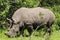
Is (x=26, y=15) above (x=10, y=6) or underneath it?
above

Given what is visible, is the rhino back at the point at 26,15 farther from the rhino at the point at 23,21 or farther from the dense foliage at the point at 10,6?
the dense foliage at the point at 10,6

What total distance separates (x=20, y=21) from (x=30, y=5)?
4.13 m

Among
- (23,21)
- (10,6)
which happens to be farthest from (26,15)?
(10,6)

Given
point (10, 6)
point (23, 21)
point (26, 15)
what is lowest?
point (10, 6)

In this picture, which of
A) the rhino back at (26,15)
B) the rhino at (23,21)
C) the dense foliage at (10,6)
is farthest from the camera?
the dense foliage at (10,6)

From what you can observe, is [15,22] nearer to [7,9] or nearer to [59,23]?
[7,9]

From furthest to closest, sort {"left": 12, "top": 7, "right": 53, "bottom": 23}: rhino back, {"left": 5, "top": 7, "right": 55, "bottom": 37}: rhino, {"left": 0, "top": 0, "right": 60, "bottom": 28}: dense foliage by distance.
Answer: {"left": 0, "top": 0, "right": 60, "bottom": 28}: dense foliage
{"left": 12, "top": 7, "right": 53, "bottom": 23}: rhino back
{"left": 5, "top": 7, "right": 55, "bottom": 37}: rhino

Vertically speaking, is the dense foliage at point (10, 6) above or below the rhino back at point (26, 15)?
below

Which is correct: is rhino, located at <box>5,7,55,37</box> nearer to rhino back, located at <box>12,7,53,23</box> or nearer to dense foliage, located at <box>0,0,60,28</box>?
rhino back, located at <box>12,7,53,23</box>

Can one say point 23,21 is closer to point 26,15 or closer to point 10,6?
point 26,15

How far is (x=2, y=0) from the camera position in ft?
53.0

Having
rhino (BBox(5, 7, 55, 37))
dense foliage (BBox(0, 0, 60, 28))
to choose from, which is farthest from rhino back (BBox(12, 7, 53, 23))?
dense foliage (BBox(0, 0, 60, 28))

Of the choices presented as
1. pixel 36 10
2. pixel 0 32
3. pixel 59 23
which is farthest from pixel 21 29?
pixel 59 23

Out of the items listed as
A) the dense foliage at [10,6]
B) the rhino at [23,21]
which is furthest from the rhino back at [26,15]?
the dense foliage at [10,6]
